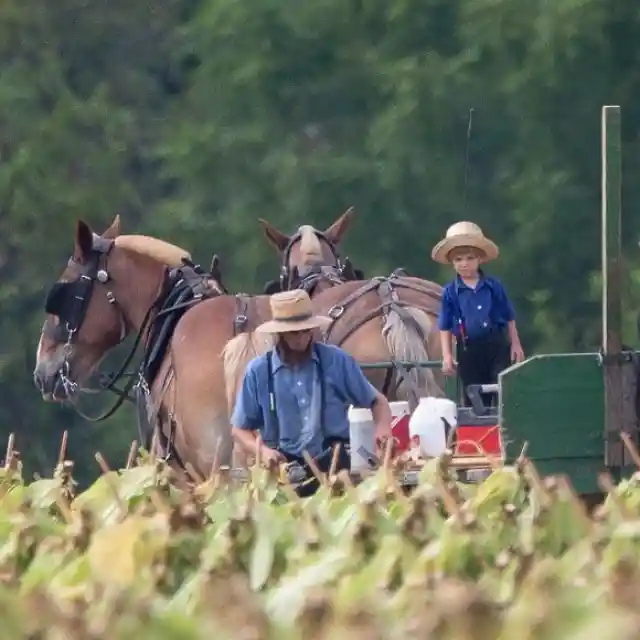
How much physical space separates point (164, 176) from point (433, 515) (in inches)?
654

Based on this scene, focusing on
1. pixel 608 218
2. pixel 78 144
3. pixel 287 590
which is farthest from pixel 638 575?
pixel 78 144

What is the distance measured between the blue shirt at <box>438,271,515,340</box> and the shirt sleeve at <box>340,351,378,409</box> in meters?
1.31

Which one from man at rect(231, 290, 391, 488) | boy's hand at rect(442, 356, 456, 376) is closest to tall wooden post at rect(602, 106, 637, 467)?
man at rect(231, 290, 391, 488)

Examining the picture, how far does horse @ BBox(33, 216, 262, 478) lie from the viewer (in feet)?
28.6

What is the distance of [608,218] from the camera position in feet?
20.1

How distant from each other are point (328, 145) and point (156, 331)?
11.2m

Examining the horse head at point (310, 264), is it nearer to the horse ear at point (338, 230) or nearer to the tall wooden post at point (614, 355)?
the horse ear at point (338, 230)

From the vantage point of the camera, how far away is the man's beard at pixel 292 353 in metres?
6.44

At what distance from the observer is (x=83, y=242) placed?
9.19 metres

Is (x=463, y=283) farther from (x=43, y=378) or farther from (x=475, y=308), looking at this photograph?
(x=43, y=378)

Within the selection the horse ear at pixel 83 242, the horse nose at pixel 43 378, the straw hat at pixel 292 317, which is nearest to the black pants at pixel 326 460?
the straw hat at pixel 292 317

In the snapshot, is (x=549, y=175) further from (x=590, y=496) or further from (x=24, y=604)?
(x=24, y=604)

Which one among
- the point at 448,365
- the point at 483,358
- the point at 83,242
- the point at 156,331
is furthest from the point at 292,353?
the point at 83,242

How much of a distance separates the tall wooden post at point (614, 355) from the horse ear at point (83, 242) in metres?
3.45
